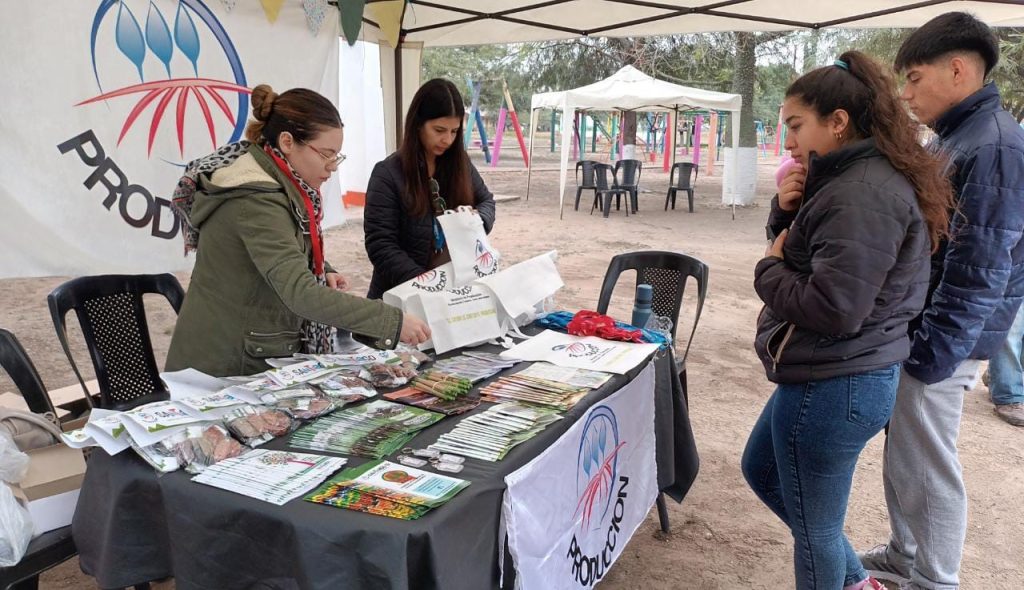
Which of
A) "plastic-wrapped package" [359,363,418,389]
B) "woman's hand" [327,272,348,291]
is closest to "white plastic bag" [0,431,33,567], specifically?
"plastic-wrapped package" [359,363,418,389]

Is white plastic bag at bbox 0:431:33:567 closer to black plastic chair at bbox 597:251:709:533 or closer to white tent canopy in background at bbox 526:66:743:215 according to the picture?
black plastic chair at bbox 597:251:709:533

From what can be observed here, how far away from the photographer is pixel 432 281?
2.40 m

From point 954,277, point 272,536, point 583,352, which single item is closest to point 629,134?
point 583,352

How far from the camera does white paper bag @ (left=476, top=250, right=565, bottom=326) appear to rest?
2449 millimetres

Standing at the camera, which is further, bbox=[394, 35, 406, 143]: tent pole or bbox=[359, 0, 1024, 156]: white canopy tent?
bbox=[394, 35, 406, 143]: tent pole

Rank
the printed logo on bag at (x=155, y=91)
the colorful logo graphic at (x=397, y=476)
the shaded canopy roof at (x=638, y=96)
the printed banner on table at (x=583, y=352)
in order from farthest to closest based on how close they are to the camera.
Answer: the shaded canopy roof at (x=638, y=96), the printed logo on bag at (x=155, y=91), the printed banner on table at (x=583, y=352), the colorful logo graphic at (x=397, y=476)

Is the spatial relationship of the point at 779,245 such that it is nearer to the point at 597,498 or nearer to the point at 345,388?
the point at 597,498

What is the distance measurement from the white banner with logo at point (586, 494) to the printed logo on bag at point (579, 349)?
0.17m

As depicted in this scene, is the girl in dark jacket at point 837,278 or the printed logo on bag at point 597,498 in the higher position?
the girl in dark jacket at point 837,278

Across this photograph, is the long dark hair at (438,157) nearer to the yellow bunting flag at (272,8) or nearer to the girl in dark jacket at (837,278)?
the girl in dark jacket at (837,278)

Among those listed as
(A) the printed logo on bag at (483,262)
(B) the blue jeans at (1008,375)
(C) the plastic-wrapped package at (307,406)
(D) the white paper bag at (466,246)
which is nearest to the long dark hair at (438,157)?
(D) the white paper bag at (466,246)

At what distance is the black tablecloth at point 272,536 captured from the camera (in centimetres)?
124

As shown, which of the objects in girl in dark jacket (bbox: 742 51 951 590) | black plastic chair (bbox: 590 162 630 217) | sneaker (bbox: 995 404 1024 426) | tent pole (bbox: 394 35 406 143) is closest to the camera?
girl in dark jacket (bbox: 742 51 951 590)

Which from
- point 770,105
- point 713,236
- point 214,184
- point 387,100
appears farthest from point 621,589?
point 770,105
